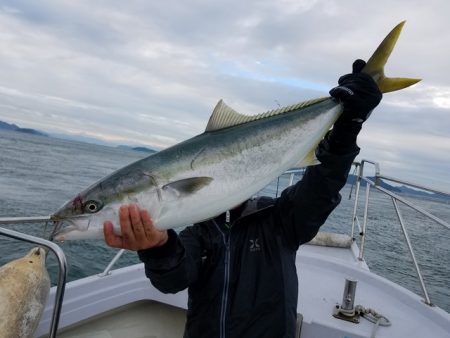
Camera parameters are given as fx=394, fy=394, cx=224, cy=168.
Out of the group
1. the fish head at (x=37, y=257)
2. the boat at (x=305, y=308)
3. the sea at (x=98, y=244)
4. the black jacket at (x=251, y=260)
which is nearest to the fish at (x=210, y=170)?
the black jacket at (x=251, y=260)

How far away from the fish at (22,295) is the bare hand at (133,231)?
129cm

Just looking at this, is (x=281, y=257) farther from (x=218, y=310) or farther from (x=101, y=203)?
(x=101, y=203)

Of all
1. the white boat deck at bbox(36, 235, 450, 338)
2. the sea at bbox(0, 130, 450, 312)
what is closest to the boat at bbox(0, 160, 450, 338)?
the white boat deck at bbox(36, 235, 450, 338)

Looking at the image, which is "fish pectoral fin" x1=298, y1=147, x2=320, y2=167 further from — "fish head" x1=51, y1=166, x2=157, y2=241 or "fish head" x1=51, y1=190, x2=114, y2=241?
"fish head" x1=51, y1=190, x2=114, y2=241

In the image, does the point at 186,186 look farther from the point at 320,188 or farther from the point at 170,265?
the point at 320,188

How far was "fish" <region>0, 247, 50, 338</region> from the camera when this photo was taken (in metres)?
2.95

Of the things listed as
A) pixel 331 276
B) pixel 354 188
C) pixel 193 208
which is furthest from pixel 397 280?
pixel 193 208

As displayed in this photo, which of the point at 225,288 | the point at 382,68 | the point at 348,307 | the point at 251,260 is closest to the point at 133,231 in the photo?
the point at 225,288

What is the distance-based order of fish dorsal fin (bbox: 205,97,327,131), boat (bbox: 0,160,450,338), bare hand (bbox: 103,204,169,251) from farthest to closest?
1. boat (bbox: 0,160,450,338)
2. fish dorsal fin (bbox: 205,97,327,131)
3. bare hand (bbox: 103,204,169,251)

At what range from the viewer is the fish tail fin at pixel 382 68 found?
2.92 meters

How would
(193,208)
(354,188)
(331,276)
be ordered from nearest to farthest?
(193,208) → (331,276) → (354,188)

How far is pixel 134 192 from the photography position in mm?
2350

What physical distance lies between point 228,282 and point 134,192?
1.04 meters

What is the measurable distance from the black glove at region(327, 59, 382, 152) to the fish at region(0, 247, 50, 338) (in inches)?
105
